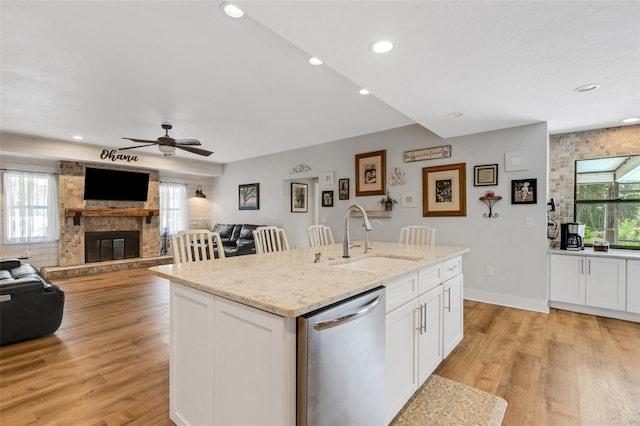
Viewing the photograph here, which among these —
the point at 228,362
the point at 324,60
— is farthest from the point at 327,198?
A: the point at 228,362

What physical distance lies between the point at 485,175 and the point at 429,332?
2.80m

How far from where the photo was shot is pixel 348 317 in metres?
1.22

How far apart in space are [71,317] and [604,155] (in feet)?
23.0

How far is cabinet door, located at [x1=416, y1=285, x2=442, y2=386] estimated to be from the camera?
193cm

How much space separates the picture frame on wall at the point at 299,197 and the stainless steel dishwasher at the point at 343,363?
5.28 meters

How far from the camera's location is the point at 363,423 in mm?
1355

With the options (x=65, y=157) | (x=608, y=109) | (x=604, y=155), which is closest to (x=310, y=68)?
(x=608, y=109)

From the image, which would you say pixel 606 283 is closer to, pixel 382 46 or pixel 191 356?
pixel 382 46

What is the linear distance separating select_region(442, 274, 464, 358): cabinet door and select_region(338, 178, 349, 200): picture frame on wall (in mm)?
3035

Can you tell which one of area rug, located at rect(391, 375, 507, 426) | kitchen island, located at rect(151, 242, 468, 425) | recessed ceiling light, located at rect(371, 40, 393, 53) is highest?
recessed ceiling light, located at rect(371, 40, 393, 53)

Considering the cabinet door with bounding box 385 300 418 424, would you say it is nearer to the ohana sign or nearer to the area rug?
the area rug

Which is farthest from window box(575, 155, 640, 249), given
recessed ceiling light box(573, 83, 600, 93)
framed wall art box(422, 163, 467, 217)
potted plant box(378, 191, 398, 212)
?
potted plant box(378, 191, 398, 212)

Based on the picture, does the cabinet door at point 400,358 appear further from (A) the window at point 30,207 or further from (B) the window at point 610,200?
(A) the window at point 30,207

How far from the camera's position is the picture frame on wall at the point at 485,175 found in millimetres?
3947
